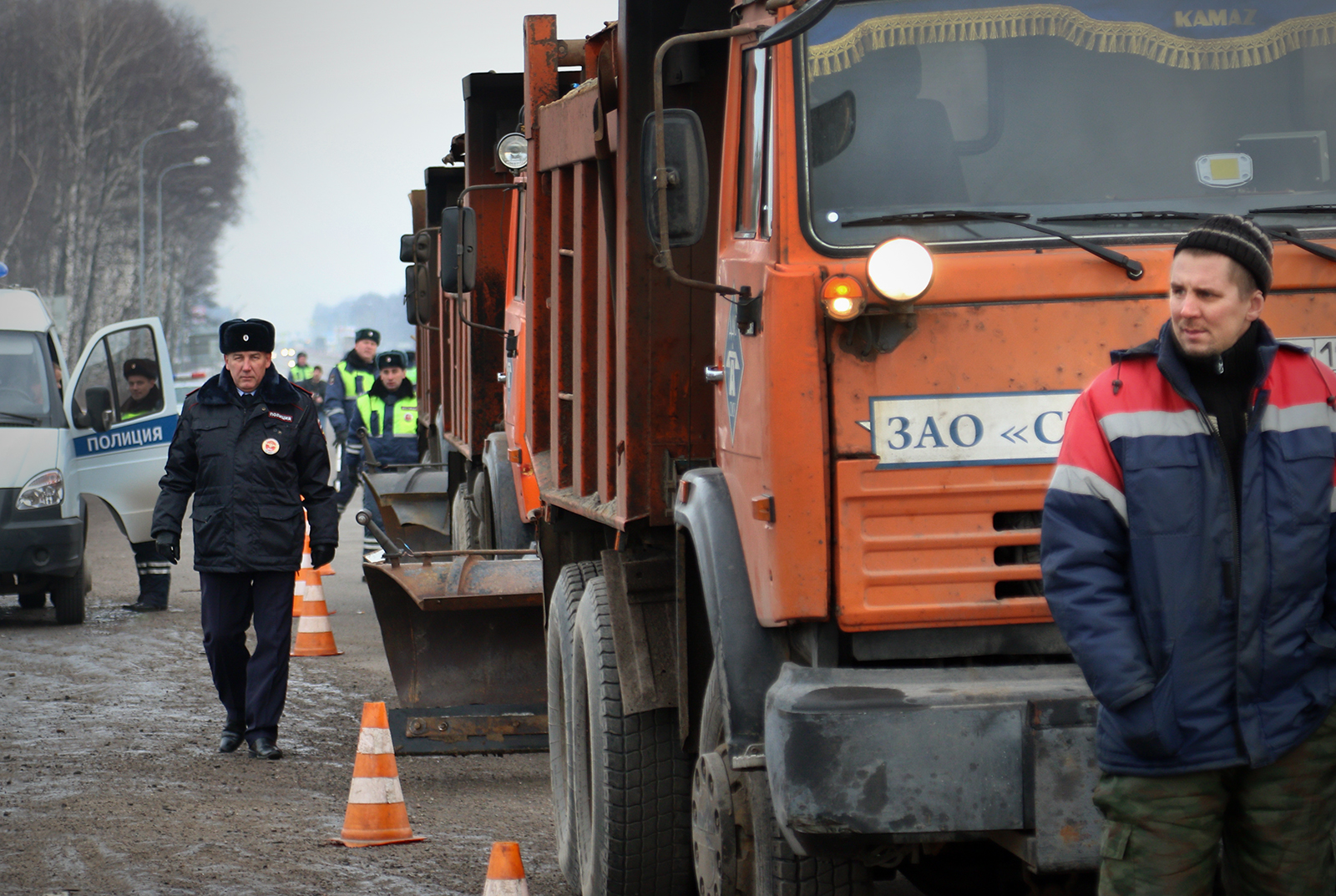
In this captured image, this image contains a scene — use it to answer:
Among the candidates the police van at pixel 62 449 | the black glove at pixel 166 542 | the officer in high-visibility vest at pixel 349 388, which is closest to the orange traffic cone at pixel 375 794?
the black glove at pixel 166 542

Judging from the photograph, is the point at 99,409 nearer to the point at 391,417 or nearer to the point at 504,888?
the point at 391,417

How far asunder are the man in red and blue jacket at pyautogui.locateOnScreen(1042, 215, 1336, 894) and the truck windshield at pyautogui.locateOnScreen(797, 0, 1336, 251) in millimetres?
690

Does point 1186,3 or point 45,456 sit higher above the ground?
point 1186,3

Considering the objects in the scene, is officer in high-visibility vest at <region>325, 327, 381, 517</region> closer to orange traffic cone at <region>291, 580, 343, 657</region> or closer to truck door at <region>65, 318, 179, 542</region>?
truck door at <region>65, 318, 179, 542</region>

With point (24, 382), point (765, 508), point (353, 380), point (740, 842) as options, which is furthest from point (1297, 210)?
point (353, 380)

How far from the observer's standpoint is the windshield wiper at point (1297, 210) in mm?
3715

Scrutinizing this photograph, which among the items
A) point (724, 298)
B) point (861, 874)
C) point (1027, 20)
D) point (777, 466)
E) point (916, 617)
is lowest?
point (861, 874)

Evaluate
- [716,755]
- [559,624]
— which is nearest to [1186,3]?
[716,755]

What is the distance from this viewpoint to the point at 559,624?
589cm

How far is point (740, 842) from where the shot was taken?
13.1 ft

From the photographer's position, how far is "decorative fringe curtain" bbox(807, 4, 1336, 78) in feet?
12.6

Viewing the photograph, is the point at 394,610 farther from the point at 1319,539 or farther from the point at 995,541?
the point at 1319,539

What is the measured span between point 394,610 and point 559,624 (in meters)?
1.83

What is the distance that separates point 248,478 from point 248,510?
15 centimetres
